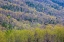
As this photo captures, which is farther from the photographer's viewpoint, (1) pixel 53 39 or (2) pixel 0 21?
(2) pixel 0 21

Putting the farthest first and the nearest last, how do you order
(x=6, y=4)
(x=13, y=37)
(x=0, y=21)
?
(x=6, y=4), (x=0, y=21), (x=13, y=37)

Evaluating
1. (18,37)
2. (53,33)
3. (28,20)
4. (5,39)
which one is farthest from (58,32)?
(28,20)

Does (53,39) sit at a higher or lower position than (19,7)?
higher

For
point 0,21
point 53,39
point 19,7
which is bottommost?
point 19,7

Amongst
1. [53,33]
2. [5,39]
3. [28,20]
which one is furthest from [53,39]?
[28,20]

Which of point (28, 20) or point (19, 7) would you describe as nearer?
point (28, 20)

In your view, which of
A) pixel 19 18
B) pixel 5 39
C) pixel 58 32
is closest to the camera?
pixel 5 39

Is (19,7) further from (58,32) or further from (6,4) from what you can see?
(58,32)

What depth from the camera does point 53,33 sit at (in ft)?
194

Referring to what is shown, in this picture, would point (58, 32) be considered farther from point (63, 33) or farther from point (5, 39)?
point (5, 39)

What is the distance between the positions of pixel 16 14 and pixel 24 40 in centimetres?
9884

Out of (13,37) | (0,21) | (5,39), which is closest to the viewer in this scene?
(5,39)

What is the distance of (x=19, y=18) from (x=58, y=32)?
8971cm

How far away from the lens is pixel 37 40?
56.6 meters
